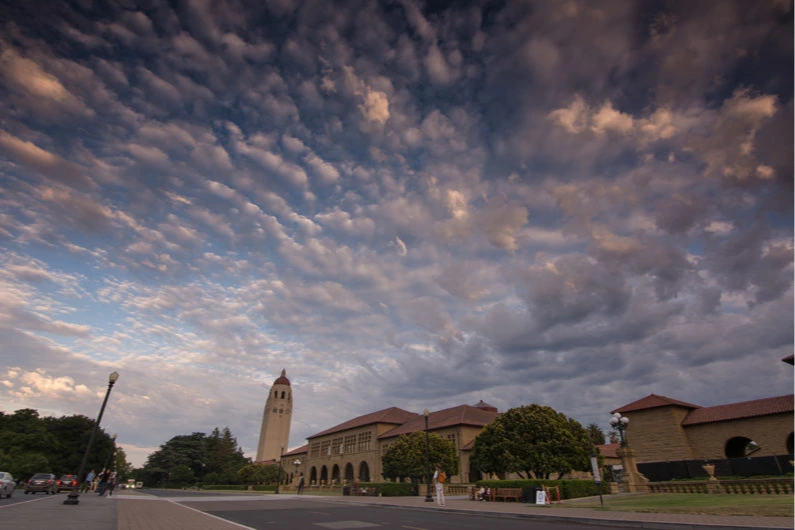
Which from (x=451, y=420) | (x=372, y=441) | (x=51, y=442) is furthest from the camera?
(x=51, y=442)

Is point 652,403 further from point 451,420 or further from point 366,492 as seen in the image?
point 366,492

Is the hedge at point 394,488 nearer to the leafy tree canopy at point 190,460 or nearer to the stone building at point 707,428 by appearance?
the stone building at point 707,428

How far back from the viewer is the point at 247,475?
269ft

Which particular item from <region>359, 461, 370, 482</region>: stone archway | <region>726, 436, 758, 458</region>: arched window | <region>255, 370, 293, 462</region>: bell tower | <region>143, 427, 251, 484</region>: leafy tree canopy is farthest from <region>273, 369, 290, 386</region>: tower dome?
<region>726, 436, 758, 458</region>: arched window

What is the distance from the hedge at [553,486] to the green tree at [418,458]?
12948mm

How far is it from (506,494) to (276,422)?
93143mm

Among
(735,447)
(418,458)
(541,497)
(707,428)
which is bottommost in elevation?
(541,497)

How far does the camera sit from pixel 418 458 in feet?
139

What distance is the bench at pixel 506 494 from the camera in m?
26.1

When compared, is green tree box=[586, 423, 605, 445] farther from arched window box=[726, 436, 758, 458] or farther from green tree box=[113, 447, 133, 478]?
green tree box=[113, 447, 133, 478]

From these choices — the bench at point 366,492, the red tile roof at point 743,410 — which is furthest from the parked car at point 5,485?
the red tile roof at point 743,410

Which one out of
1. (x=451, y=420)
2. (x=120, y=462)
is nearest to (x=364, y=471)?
(x=451, y=420)

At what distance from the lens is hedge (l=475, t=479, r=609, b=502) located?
24.9m

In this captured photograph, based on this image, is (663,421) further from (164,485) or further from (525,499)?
(164,485)
